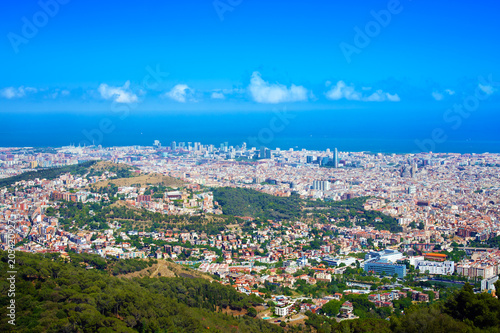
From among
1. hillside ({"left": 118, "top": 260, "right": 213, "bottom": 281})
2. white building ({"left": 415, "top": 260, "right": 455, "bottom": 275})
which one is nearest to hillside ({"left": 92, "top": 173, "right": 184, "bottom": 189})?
hillside ({"left": 118, "top": 260, "right": 213, "bottom": 281})

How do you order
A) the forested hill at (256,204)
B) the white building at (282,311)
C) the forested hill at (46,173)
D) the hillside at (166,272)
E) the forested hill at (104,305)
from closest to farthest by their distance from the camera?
the forested hill at (104,305) < the white building at (282,311) < the hillside at (166,272) < the forested hill at (256,204) < the forested hill at (46,173)

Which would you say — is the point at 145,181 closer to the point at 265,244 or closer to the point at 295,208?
the point at 295,208

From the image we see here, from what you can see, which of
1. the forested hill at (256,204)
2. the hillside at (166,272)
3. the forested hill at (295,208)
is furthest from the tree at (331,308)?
the forested hill at (256,204)

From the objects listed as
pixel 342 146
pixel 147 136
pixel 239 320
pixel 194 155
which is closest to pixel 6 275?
pixel 239 320

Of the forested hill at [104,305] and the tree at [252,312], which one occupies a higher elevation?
the forested hill at [104,305]

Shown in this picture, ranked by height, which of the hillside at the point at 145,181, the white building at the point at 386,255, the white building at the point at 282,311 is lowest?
the white building at the point at 282,311

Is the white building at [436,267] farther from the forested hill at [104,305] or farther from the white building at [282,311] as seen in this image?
the forested hill at [104,305]

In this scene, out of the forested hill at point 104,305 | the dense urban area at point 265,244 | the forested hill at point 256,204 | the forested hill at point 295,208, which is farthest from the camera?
the forested hill at point 256,204
